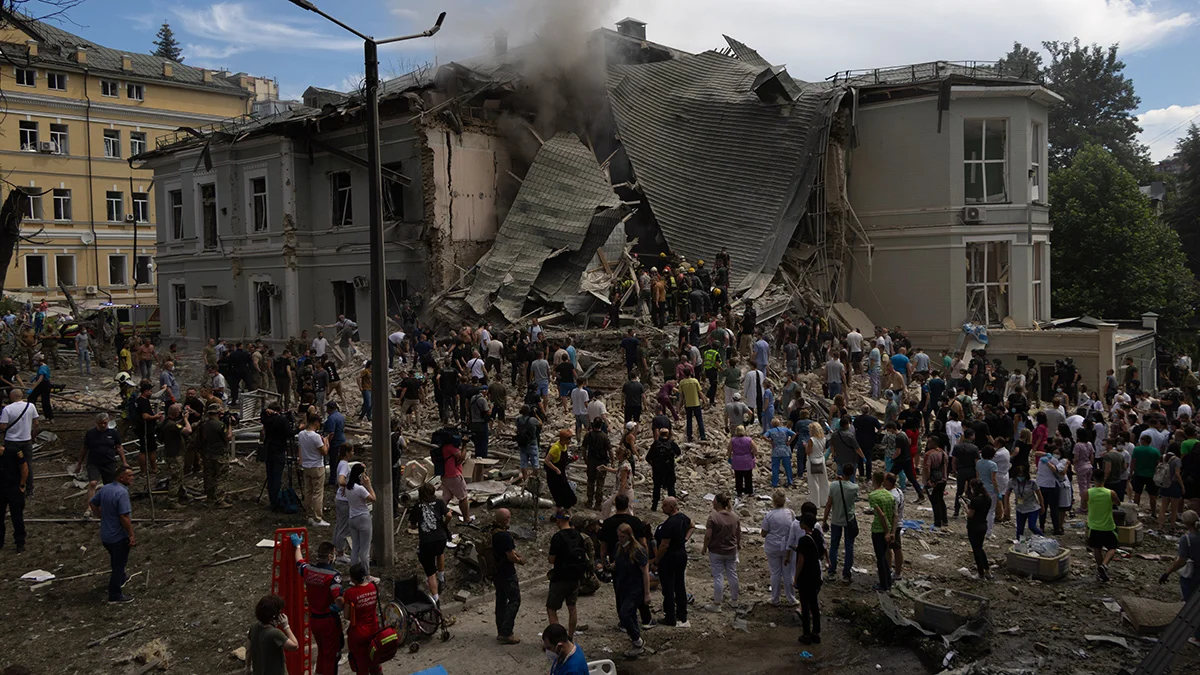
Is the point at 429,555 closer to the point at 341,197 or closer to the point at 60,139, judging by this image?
the point at 341,197

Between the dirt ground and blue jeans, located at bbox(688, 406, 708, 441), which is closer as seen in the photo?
the dirt ground

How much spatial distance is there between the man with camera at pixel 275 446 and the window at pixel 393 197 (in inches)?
680

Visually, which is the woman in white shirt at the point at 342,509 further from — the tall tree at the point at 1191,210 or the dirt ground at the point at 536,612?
the tall tree at the point at 1191,210

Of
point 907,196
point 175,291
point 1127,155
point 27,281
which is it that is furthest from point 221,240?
point 1127,155

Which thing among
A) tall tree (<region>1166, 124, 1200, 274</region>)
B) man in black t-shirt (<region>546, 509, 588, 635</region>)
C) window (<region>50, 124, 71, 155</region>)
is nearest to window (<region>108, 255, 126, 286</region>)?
window (<region>50, 124, 71, 155</region>)

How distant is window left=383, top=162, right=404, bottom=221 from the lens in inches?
1198

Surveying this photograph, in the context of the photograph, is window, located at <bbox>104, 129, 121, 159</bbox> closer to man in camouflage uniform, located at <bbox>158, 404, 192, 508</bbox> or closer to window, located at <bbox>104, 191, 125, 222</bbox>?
window, located at <bbox>104, 191, 125, 222</bbox>

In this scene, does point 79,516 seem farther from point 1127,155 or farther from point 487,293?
point 1127,155

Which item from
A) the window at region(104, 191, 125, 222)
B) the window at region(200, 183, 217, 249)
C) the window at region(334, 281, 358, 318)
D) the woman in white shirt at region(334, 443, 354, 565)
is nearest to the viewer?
the woman in white shirt at region(334, 443, 354, 565)

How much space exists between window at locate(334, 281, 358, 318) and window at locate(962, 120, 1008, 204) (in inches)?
829

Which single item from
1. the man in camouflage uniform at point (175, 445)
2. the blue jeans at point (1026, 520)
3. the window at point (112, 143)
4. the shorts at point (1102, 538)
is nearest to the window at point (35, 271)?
the window at point (112, 143)

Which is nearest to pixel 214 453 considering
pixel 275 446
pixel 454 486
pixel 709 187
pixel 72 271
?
pixel 275 446

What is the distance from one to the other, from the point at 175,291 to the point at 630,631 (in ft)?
115

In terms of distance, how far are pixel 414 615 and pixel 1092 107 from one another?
219ft
